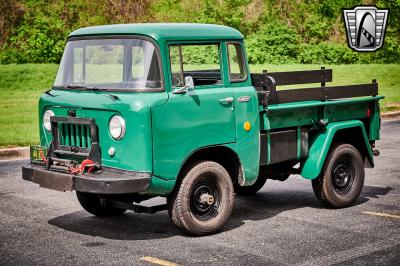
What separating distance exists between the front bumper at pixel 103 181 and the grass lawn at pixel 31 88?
21.8 ft

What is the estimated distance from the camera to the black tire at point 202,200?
688 centimetres

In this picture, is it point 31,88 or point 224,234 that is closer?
point 224,234

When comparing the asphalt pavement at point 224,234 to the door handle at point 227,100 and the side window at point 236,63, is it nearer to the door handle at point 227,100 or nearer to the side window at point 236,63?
the door handle at point 227,100

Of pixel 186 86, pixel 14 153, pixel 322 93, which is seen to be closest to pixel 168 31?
pixel 186 86

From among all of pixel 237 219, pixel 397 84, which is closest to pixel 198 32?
pixel 237 219

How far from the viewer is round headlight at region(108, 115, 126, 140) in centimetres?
665

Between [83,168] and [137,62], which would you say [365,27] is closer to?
[137,62]

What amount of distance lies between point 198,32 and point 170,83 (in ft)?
2.29

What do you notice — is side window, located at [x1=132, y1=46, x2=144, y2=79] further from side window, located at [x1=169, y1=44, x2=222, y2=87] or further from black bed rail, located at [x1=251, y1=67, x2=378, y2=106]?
black bed rail, located at [x1=251, y1=67, x2=378, y2=106]

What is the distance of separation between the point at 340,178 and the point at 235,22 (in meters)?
28.8

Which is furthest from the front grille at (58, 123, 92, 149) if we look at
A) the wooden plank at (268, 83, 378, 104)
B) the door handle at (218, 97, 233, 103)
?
the wooden plank at (268, 83, 378, 104)

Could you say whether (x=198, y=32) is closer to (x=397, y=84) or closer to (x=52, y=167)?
(x=52, y=167)

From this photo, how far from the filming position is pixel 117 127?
6691 millimetres

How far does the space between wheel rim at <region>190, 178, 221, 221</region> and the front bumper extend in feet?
2.29
